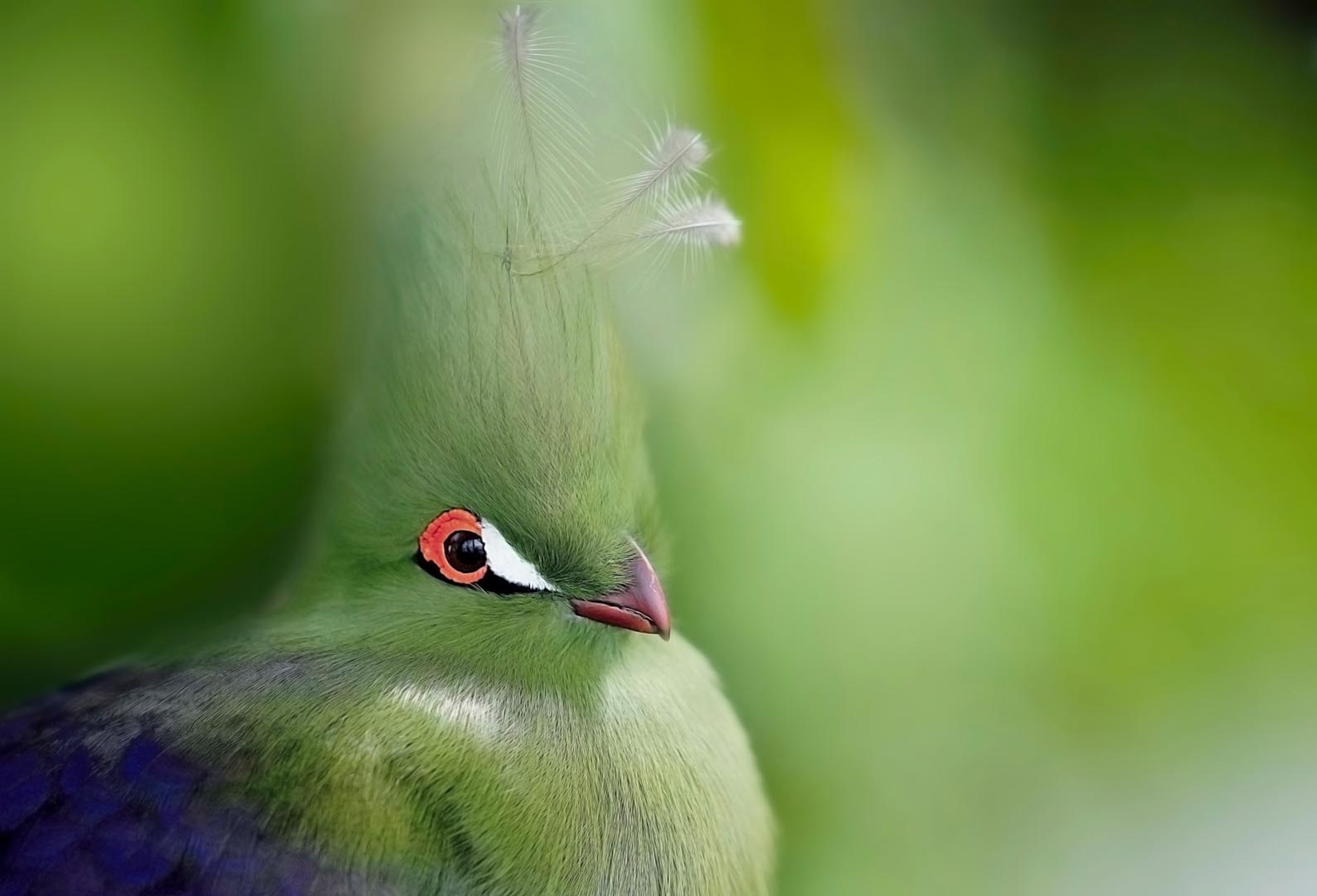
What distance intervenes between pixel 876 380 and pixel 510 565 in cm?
51

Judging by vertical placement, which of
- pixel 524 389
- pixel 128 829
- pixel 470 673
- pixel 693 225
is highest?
pixel 693 225

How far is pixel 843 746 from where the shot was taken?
1.12 metres

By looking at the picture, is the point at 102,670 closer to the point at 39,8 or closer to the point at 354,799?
the point at 354,799

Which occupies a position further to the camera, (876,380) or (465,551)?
(876,380)

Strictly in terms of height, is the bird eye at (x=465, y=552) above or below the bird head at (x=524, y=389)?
below

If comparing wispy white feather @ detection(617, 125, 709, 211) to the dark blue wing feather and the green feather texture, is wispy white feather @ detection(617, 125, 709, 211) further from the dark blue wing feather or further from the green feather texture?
the dark blue wing feather

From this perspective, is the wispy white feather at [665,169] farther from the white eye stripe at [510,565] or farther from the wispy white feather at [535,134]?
the white eye stripe at [510,565]

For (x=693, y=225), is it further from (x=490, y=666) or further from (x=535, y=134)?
(x=490, y=666)

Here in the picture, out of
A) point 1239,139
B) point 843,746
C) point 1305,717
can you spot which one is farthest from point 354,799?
point 1239,139

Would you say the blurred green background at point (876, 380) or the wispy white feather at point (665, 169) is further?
the blurred green background at point (876, 380)

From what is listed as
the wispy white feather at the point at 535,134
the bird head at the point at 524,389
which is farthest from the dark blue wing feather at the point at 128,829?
the wispy white feather at the point at 535,134

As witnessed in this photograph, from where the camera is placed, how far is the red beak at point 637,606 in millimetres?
769

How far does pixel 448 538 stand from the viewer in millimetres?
812

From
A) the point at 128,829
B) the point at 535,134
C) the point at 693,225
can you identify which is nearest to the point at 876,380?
the point at 693,225
